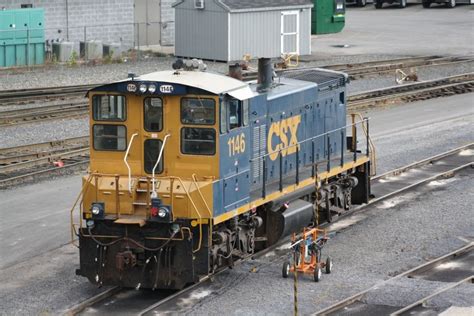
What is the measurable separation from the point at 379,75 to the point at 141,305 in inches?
1065

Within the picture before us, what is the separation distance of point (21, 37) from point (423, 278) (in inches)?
1115

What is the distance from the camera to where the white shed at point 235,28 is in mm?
42938

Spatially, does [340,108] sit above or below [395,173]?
above

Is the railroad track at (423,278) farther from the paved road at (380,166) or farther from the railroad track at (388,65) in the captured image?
the railroad track at (388,65)

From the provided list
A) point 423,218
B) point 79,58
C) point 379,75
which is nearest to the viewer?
point 423,218

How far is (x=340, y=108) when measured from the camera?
66.9ft

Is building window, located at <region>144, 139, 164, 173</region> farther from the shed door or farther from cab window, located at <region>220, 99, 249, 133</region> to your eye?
the shed door

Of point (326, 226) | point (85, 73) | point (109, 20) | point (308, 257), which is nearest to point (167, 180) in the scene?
point (308, 257)

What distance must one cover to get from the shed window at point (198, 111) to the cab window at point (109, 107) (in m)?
0.89

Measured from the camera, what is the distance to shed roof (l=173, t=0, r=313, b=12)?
4228cm

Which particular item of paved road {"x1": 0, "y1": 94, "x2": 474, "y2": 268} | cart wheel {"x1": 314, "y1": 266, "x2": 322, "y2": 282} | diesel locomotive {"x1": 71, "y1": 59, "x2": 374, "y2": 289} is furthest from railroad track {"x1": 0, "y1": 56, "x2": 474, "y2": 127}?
cart wheel {"x1": 314, "y1": 266, "x2": 322, "y2": 282}

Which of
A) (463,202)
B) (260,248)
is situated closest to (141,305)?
(260,248)

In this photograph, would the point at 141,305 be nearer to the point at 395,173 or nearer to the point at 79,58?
the point at 395,173

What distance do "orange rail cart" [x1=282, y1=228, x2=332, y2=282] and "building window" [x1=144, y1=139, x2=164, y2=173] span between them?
2347mm
